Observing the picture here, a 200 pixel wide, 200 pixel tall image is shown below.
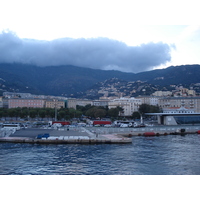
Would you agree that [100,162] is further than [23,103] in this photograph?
No

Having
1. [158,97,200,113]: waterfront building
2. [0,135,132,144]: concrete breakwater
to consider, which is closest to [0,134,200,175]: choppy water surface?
[0,135,132,144]: concrete breakwater

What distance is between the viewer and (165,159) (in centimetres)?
2061

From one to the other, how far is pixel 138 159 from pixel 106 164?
122 inches

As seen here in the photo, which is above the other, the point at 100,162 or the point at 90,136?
the point at 90,136

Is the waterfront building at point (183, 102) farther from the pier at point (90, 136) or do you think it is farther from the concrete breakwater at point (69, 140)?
the concrete breakwater at point (69, 140)

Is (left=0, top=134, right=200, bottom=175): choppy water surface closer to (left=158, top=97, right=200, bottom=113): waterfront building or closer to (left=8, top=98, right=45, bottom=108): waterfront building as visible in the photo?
(left=8, top=98, right=45, bottom=108): waterfront building

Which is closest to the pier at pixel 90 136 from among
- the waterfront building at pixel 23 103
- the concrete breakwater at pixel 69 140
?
the concrete breakwater at pixel 69 140

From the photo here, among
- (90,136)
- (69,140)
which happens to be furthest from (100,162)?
(90,136)

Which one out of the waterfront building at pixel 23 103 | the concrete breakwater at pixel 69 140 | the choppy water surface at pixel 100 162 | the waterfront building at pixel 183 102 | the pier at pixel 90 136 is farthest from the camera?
the waterfront building at pixel 23 103

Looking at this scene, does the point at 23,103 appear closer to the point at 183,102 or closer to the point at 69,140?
the point at 183,102

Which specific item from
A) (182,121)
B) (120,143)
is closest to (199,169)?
(120,143)

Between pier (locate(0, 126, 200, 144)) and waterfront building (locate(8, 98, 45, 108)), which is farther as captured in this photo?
waterfront building (locate(8, 98, 45, 108))

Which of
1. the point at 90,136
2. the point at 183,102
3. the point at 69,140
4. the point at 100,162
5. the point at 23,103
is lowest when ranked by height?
the point at 100,162

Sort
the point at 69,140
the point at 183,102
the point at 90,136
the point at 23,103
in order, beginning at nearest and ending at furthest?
the point at 69,140 → the point at 90,136 → the point at 23,103 → the point at 183,102
